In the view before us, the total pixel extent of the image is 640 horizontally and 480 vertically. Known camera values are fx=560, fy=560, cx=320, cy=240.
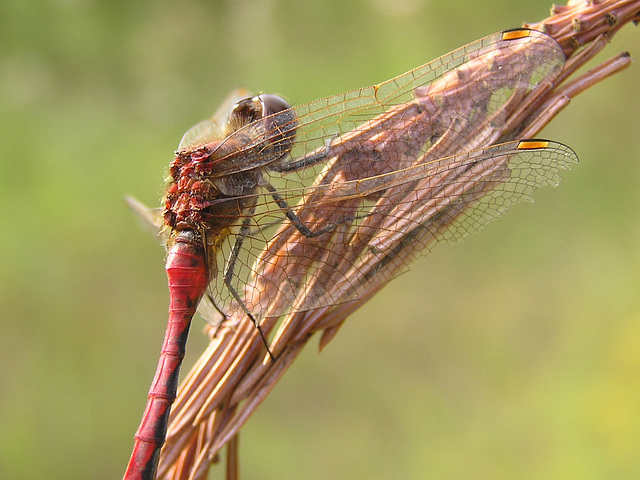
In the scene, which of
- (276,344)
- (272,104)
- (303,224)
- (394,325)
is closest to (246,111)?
(272,104)

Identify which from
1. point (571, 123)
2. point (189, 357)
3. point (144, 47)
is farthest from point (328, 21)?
point (189, 357)

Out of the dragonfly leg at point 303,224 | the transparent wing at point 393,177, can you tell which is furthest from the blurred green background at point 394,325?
A: the dragonfly leg at point 303,224

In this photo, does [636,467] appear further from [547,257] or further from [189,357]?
[189,357]

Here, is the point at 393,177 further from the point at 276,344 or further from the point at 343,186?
the point at 276,344

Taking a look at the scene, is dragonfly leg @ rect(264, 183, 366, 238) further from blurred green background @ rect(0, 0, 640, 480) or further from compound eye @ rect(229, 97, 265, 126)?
blurred green background @ rect(0, 0, 640, 480)

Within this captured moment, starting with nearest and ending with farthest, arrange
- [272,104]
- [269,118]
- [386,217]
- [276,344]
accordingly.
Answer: [276,344] → [386,217] → [269,118] → [272,104]

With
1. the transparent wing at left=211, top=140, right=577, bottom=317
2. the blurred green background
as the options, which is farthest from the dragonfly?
the blurred green background
